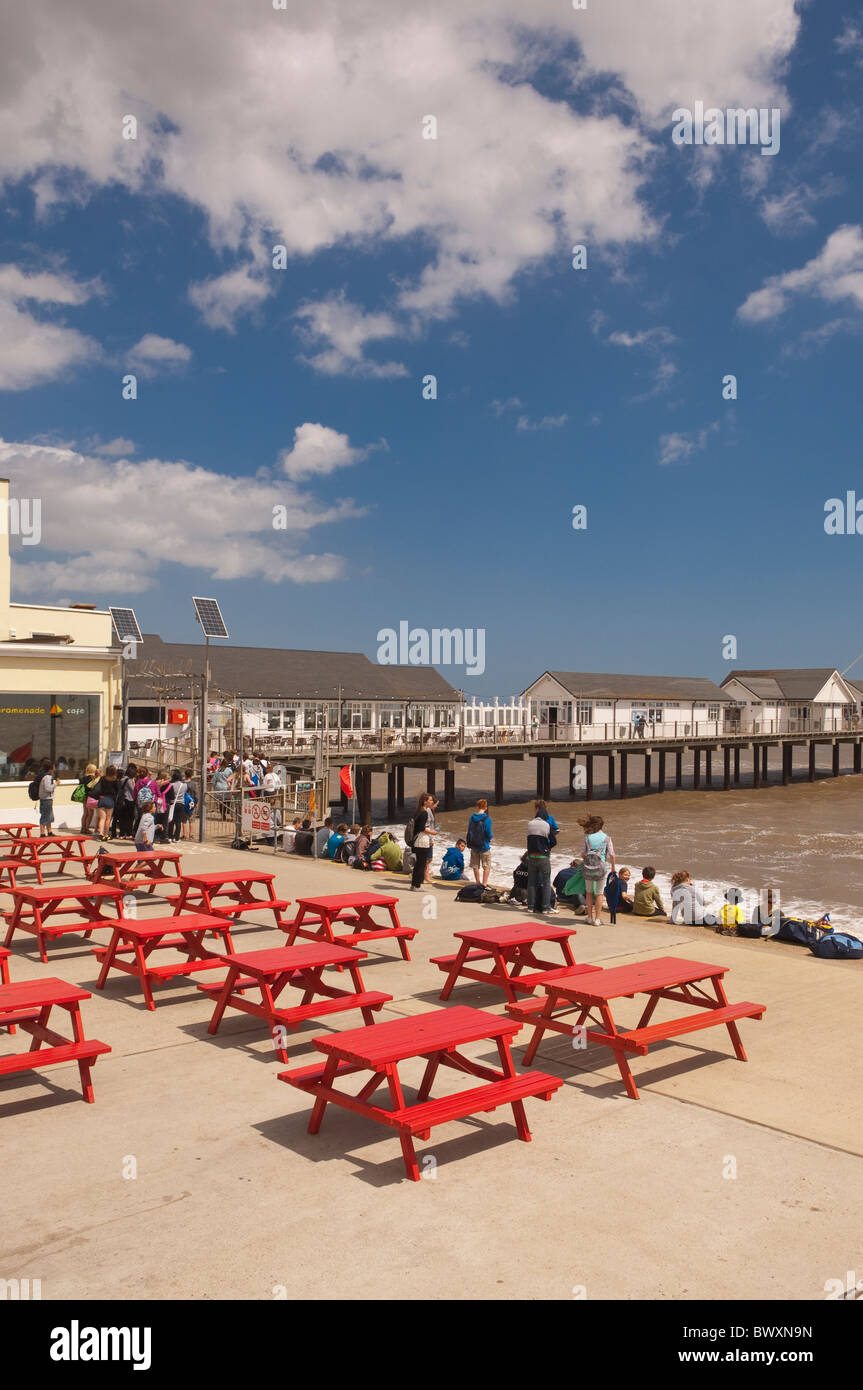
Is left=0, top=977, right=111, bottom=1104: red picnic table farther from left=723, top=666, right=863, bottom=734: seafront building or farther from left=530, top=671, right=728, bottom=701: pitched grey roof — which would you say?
left=723, top=666, right=863, bottom=734: seafront building

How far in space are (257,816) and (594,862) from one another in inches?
328

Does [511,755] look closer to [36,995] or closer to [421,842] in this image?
[421,842]

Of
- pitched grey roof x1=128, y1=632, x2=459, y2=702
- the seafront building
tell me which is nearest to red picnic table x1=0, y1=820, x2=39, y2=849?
pitched grey roof x1=128, y1=632, x2=459, y2=702

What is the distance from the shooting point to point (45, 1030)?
20.1 feet

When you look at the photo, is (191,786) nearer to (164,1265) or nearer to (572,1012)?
(572,1012)

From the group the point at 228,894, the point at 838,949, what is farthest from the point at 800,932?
the point at 228,894

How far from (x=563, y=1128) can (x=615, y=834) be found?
97.8 ft

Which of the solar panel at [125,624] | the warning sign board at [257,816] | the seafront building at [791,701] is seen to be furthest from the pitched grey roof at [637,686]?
the warning sign board at [257,816]

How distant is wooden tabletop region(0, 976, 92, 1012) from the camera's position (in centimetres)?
578

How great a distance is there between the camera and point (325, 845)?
1678 centimetres

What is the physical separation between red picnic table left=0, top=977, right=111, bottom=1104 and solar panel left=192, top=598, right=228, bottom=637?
15.0 m

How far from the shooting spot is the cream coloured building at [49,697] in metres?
18.9
